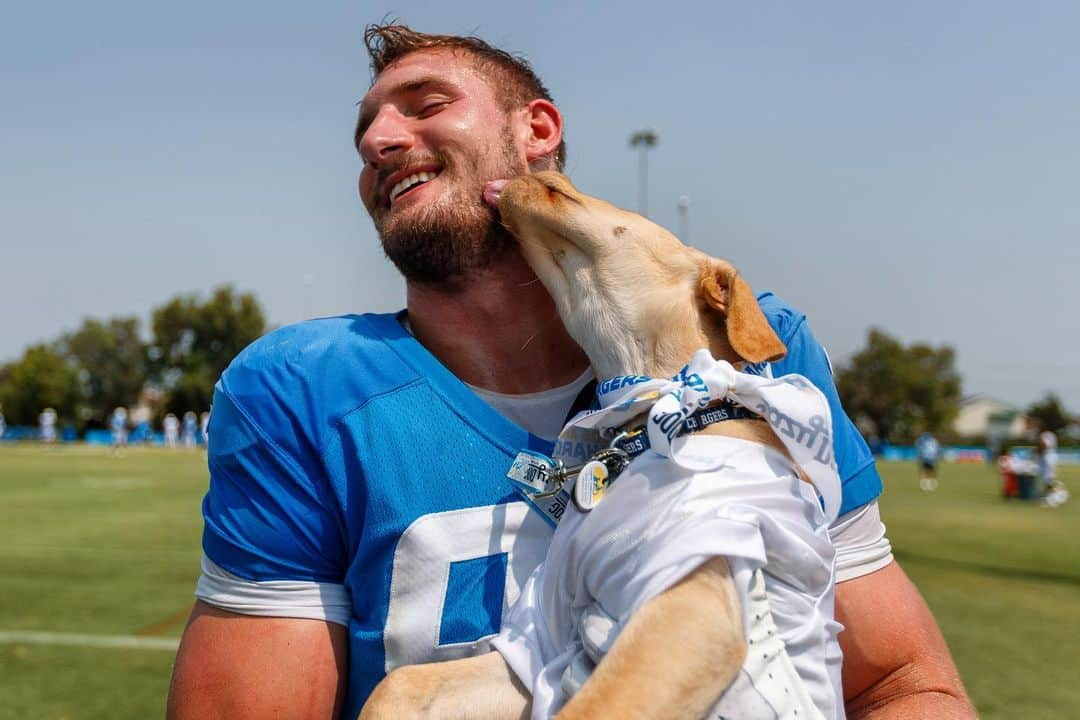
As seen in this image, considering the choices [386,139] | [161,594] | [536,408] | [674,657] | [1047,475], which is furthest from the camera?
[1047,475]

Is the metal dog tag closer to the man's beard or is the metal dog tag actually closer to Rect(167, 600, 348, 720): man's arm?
Rect(167, 600, 348, 720): man's arm

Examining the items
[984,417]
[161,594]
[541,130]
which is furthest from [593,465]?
[984,417]

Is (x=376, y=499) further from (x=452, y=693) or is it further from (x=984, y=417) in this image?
(x=984, y=417)

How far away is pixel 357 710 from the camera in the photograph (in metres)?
2.15

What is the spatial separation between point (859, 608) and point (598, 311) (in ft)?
3.21

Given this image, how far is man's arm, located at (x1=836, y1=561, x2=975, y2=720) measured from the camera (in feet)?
7.25

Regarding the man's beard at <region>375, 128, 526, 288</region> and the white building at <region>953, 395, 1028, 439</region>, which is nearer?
the man's beard at <region>375, 128, 526, 288</region>

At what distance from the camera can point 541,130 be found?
2.89 metres

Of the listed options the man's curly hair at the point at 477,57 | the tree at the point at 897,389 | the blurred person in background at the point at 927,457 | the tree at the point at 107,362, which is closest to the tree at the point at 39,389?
the tree at the point at 107,362

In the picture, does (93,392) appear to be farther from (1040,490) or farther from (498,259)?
(498,259)

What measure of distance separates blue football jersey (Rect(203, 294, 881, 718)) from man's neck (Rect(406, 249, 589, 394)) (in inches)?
9.3

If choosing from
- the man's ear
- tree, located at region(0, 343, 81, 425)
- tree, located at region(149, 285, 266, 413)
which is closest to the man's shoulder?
the man's ear

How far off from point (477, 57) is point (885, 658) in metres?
1.97

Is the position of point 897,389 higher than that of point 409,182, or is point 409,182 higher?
point 409,182
